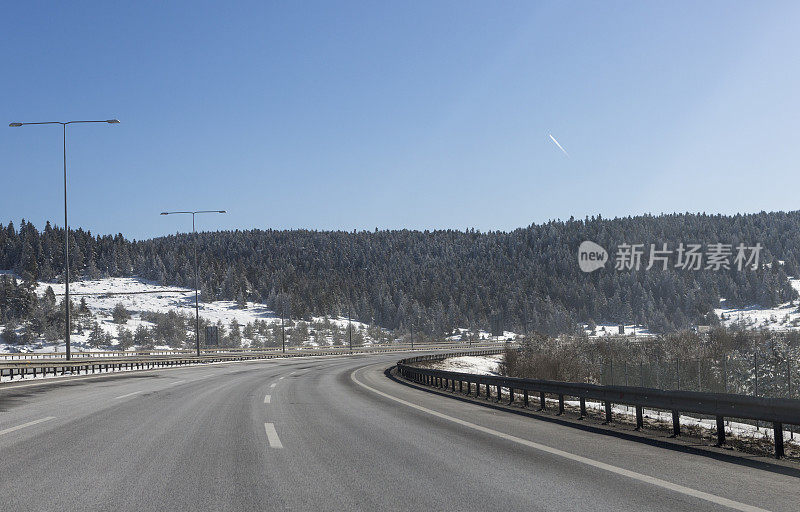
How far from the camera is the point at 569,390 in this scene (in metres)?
13.7

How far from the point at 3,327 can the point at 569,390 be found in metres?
136

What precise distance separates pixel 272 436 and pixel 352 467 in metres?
3.00

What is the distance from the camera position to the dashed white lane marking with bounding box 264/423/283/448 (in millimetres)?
9133

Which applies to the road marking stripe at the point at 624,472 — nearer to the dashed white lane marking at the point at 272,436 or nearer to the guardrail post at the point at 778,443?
the guardrail post at the point at 778,443

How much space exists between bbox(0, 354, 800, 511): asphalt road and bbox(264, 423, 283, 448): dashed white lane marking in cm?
7

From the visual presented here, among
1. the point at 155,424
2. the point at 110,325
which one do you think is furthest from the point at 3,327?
the point at 155,424

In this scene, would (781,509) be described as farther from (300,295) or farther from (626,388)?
(300,295)

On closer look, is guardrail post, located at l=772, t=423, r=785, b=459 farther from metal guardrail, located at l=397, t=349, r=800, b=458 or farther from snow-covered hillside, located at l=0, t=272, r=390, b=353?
snow-covered hillside, located at l=0, t=272, r=390, b=353

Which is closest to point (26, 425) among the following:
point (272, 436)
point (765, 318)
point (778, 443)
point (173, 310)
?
point (272, 436)

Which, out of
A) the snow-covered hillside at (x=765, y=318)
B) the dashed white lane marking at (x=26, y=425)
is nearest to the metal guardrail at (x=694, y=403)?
the dashed white lane marking at (x=26, y=425)

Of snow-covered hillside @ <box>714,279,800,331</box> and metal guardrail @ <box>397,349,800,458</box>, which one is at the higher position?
metal guardrail @ <box>397,349,800,458</box>

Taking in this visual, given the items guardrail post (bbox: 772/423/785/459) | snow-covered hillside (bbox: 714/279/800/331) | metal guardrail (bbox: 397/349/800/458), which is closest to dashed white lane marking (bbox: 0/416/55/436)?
metal guardrail (bbox: 397/349/800/458)

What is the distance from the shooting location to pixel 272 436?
33.0 ft

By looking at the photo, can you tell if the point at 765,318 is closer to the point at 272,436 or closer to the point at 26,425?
the point at 272,436
